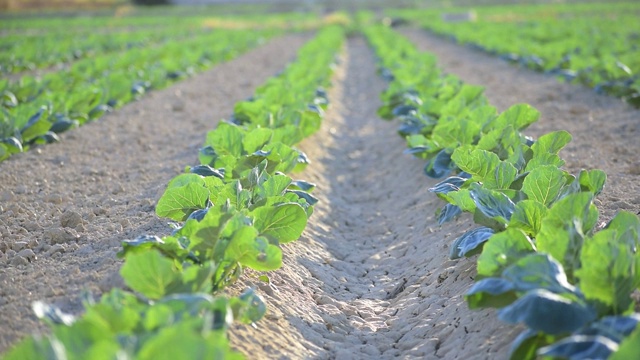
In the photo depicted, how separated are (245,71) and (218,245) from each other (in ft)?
36.9

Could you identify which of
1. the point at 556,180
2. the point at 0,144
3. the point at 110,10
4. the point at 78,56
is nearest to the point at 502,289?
the point at 556,180

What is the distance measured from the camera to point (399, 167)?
6828 millimetres

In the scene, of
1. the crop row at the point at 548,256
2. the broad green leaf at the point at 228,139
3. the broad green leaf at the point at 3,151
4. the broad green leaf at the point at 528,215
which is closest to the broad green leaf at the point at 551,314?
the crop row at the point at 548,256

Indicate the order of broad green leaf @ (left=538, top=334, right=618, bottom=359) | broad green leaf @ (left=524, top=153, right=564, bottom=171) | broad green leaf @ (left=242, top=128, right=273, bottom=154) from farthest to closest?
broad green leaf @ (left=242, top=128, right=273, bottom=154)
broad green leaf @ (left=524, top=153, right=564, bottom=171)
broad green leaf @ (left=538, top=334, right=618, bottom=359)

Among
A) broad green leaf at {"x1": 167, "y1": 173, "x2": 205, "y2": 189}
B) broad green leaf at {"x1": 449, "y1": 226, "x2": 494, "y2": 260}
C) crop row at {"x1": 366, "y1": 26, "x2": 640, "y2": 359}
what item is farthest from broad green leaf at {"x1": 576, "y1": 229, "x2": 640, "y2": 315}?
broad green leaf at {"x1": 167, "y1": 173, "x2": 205, "y2": 189}

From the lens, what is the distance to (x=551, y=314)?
93.5 inches

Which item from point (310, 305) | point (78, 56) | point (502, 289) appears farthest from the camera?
point (78, 56)

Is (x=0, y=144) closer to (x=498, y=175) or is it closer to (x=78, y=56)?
(x=498, y=175)

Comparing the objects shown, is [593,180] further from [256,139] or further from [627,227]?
[256,139]

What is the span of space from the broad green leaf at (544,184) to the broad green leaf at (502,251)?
71cm

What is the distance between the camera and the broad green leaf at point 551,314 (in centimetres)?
238

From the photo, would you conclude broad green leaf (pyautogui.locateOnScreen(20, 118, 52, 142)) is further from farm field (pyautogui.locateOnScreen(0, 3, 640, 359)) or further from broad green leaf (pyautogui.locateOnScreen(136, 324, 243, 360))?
broad green leaf (pyautogui.locateOnScreen(136, 324, 243, 360))

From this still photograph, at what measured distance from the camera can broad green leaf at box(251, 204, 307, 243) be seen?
3.51m

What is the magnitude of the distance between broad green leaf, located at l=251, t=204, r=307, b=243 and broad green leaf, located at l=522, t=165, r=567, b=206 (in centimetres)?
116
